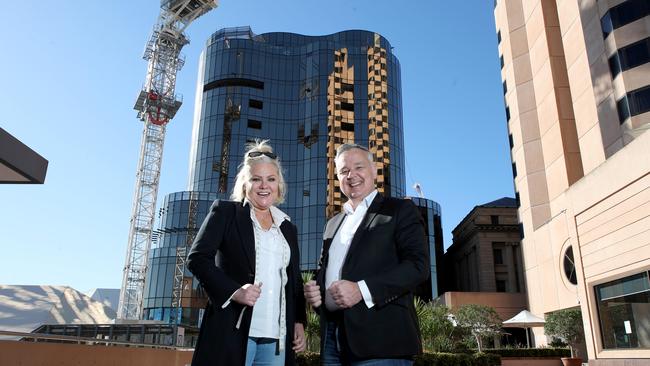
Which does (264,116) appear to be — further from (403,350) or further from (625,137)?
(403,350)

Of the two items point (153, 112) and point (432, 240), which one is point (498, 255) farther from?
point (153, 112)

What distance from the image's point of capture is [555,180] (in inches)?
1296

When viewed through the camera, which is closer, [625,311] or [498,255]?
[625,311]

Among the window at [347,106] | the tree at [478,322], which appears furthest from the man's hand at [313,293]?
the window at [347,106]

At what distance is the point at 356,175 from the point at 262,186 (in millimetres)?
661

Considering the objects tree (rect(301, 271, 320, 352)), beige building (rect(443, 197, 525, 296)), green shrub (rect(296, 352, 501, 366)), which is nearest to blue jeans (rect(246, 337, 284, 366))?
green shrub (rect(296, 352, 501, 366))

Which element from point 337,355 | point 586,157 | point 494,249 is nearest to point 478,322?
point 586,157

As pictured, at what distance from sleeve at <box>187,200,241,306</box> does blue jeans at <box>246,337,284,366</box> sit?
1.20 ft

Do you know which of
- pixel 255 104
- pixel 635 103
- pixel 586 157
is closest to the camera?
pixel 635 103

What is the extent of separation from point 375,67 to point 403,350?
61.7m

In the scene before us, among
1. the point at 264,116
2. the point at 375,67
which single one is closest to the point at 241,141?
the point at 264,116

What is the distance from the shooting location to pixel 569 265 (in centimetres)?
2928

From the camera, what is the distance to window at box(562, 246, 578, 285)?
2888cm

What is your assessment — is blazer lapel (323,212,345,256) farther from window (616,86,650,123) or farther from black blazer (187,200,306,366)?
window (616,86,650,123)
